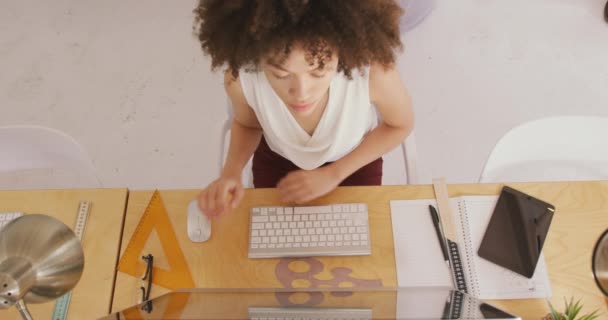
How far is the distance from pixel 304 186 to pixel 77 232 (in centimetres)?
56

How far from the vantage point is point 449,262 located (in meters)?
1.09

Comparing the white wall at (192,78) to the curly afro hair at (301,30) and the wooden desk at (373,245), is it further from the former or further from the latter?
the curly afro hair at (301,30)

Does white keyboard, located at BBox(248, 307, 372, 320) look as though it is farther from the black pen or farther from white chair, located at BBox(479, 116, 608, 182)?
white chair, located at BBox(479, 116, 608, 182)

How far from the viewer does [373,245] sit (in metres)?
1.12

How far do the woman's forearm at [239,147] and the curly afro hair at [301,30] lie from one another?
37 centimetres

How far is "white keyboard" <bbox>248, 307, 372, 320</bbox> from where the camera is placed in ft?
2.71

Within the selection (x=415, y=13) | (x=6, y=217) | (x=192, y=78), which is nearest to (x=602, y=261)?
(x=6, y=217)

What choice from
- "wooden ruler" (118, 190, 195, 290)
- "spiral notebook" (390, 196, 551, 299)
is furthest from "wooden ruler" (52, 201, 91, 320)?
"spiral notebook" (390, 196, 551, 299)

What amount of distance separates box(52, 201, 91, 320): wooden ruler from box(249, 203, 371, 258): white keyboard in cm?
41

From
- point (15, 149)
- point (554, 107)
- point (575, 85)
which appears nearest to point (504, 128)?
point (554, 107)

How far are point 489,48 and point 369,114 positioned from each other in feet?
4.09

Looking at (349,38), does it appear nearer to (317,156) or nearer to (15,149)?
(317,156)

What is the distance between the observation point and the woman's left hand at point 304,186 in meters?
1.14

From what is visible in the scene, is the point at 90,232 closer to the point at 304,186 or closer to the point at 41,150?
the point at 41,150
